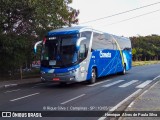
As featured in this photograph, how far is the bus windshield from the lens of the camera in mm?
19422

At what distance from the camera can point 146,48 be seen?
102 meters

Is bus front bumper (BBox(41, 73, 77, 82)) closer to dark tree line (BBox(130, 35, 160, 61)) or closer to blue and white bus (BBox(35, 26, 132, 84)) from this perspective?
blue and white bus (BBox(35, 26, 132, 84))

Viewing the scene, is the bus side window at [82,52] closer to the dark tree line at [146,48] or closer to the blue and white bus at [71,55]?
the blue and white bus at [71,55]

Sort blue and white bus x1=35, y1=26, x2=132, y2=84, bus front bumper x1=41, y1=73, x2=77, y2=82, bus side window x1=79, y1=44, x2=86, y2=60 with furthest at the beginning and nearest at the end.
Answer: bus side window x1=79, y1=44, x2=86, y2=60 < blue and white bus x1=35, y1=26, x2=132, y2=84 < bus front bumper x1=41, y1=73, x2=77, y2=82

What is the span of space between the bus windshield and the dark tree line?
75.9m

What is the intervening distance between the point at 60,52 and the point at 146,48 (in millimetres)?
85628

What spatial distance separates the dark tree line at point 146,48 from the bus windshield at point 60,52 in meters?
75.9

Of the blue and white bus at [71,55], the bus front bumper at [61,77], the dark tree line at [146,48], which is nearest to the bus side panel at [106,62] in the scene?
the blue and white bus at [71,55]

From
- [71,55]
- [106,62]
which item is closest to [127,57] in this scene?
[106,62]

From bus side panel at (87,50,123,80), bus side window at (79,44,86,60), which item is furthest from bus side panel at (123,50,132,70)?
bus side window at (79,44,86,60)

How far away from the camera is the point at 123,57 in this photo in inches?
1190

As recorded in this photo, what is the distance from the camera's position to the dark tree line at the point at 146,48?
98988mm

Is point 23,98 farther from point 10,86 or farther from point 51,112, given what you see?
point 10,86

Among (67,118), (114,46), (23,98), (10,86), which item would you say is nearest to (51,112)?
(67,118)
